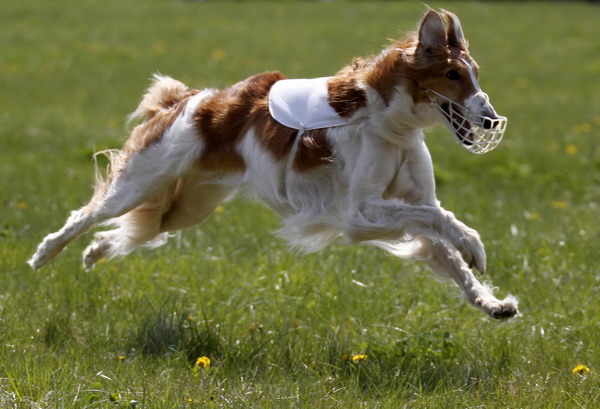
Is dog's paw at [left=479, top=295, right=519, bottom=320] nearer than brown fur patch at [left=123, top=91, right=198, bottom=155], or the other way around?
dog's paw at [left=479, top=295, right=519, bottom=320]

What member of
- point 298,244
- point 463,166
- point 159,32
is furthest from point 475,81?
point 159,32

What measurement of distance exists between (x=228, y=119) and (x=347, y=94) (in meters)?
0.70

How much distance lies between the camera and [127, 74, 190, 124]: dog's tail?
5.30 meters

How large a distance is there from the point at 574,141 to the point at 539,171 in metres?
1.28

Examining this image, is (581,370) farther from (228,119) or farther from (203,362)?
(228,119)

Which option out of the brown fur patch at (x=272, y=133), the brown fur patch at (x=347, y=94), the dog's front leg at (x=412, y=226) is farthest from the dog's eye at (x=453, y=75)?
the brown fur patch at (x=272, y=133)

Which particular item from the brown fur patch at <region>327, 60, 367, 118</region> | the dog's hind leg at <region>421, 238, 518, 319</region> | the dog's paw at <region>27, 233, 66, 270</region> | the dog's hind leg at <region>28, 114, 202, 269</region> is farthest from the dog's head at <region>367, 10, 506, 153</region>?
the dog's paw at <region>27, 233, 66, 270</region>

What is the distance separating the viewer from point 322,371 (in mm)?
4395

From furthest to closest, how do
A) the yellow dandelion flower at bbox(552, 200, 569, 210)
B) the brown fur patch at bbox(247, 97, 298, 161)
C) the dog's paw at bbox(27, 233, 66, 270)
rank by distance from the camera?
the yellow dandelion flower at bbox(552, 200, 569, 210)
the dog's paw at bbox(27, 233, 66, 270)
the brown fur patch at bbox(247, 97, 298, 161)

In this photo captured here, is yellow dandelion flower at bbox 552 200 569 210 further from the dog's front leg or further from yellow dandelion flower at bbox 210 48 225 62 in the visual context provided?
yellow dandelion flower at bbox 210 48 225 62

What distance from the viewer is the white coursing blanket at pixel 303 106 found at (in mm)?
4504

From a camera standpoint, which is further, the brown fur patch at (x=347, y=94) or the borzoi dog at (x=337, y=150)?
the brown fur patch at (x=347, y=94)

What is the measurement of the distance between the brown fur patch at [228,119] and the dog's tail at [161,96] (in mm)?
399

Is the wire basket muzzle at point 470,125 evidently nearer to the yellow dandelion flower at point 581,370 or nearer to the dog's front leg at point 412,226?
the dog's front leg at point 412,226
